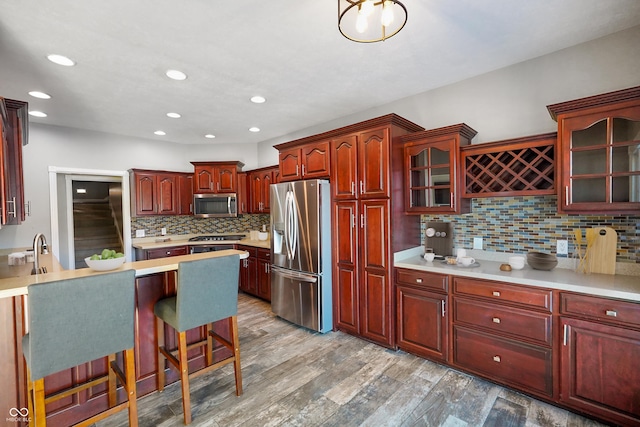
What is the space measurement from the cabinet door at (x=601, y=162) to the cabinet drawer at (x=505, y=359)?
42.9 inches

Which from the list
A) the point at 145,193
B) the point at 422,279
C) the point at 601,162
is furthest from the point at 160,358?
the point at 601,162

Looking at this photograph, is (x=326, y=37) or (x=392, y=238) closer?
(x=326, y=37)

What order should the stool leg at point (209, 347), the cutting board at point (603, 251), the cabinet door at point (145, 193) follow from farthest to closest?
the cabinet door at point (145, 193) → the stool leg at point (209, 347) → the cutting board at point (603, 251)

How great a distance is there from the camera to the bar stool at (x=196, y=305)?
6.38 feet

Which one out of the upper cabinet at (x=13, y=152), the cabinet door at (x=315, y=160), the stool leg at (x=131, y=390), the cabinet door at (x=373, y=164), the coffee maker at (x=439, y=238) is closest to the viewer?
the stool leg at (x=131, y=390)

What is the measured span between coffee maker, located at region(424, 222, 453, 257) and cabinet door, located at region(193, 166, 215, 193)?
372cm

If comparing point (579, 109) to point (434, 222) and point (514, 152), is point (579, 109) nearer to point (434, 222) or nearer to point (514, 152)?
point (514, 152)

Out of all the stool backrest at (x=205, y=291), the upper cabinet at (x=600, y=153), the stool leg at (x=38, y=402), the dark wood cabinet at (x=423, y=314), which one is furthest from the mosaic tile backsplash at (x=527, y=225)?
the stool leg at (x=38, y=402)

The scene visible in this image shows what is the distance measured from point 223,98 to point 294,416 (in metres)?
3.17

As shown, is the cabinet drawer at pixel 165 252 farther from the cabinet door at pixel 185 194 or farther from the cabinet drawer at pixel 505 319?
the cabinet drawer at pixel 505 319

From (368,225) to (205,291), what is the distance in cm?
166

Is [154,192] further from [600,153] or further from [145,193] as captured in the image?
[600,153]

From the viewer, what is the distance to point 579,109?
206 centimetres

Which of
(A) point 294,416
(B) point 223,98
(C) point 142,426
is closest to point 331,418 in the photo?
(A) point 294,416
